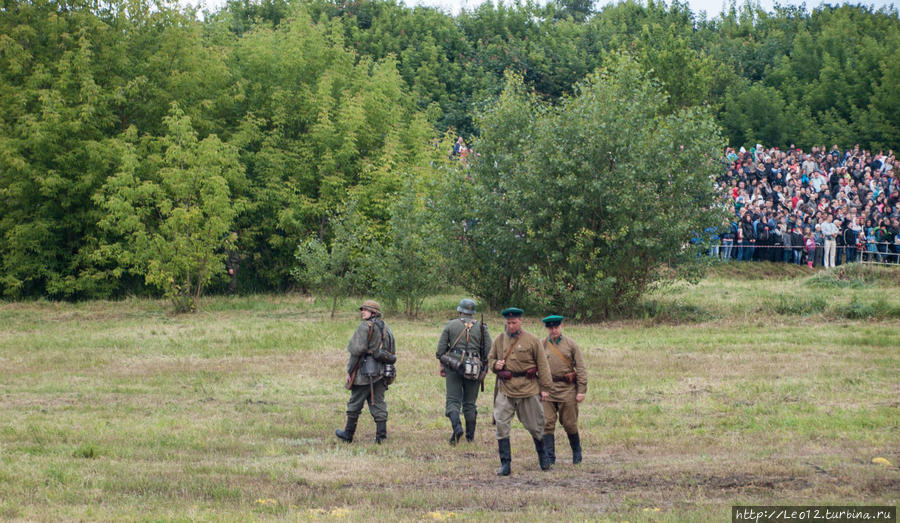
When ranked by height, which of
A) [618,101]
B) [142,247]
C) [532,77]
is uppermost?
[532,77]

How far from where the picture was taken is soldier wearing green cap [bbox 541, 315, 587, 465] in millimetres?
11094

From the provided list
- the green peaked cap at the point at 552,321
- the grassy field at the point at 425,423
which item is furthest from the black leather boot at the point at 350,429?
the green peaked cap at the point at 552,321

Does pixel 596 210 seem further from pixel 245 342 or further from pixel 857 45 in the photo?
pixel 857 45

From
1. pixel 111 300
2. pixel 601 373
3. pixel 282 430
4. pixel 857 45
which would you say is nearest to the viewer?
pixel 282 430

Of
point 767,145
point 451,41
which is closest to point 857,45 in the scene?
point 767,145

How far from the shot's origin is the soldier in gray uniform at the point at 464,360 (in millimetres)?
12562

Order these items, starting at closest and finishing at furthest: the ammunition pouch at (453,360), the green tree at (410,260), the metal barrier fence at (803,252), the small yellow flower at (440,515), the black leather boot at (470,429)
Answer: the small yellow flower at (440,515) → the ammunition pouch at (453,360) → the black leather boot at (470,429) → the green tree at (410,260) → the metal barrier fence at (803,252)

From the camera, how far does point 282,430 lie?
1369 cm

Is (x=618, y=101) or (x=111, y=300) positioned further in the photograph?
(x=111, y=300)

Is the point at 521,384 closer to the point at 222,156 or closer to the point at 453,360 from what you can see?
the point at 453,360

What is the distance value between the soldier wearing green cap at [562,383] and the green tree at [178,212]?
2086cm

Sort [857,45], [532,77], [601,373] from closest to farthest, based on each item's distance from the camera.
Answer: [601,373]
[532,77]
[857,45]

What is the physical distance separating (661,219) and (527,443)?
14749 mm

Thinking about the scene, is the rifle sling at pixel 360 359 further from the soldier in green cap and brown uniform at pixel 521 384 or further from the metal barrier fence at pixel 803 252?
the metal barrier fence at pixel 803 252
